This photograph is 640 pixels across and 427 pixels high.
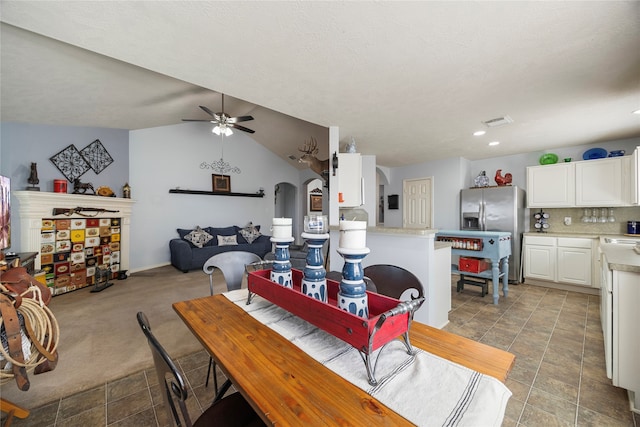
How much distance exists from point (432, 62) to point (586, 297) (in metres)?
3.91

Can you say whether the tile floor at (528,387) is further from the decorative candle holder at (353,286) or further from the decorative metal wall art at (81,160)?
the decorative metal wall art at (81,160)

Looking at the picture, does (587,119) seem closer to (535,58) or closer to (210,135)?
(535,58)

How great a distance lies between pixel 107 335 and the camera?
245cm

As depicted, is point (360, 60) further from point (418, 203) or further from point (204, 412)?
point (418, 203)

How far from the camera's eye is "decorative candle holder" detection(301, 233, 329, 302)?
1038mm

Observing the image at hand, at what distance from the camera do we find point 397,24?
4.97 feet

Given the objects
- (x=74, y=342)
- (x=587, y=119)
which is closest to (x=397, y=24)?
(x=587, y=119)

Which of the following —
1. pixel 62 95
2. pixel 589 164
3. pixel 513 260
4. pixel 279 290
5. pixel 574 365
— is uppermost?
pixel 62 95

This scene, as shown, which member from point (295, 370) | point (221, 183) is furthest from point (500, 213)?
point (221, 183)

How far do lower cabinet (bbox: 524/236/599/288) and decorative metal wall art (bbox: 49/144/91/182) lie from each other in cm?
708

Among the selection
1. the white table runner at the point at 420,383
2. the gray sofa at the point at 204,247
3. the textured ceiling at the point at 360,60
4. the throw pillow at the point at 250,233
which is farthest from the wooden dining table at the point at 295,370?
the throw pillow at the point at 250,233

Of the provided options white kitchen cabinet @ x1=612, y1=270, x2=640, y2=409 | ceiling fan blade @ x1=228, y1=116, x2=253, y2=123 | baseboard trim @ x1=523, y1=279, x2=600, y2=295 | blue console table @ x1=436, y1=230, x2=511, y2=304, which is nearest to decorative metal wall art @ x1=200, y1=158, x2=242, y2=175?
ceiling fan blade @ x1=228, y1=116, x2=253, y2=123

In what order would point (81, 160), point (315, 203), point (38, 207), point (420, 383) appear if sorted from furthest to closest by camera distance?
1. point (315, 203)
2. point (81, 160)
3. point (38, 207)
4. point (420, 383)

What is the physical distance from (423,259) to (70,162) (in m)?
5.16
